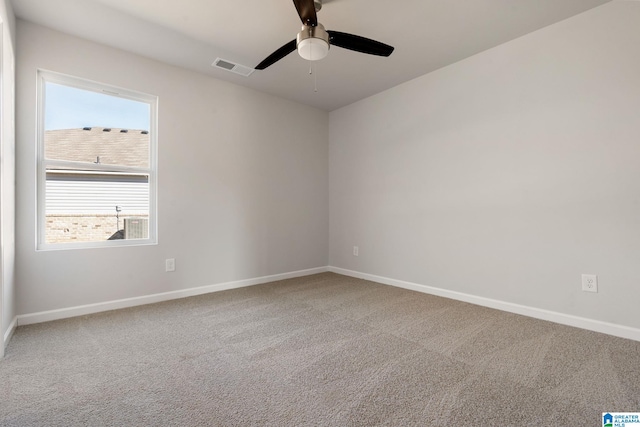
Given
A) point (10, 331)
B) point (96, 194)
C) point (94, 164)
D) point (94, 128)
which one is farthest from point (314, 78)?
point (10, 331)

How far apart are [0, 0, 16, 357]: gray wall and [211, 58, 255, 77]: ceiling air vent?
1562 mm

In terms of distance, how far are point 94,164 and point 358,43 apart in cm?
267

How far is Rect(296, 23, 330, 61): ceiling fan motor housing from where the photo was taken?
6.17ft

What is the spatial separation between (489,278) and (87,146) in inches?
162

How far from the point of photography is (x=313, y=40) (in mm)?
1882

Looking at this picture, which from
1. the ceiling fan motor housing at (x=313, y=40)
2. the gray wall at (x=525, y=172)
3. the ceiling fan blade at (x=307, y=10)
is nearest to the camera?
the ceiling fan blade at (x=307, y=10)

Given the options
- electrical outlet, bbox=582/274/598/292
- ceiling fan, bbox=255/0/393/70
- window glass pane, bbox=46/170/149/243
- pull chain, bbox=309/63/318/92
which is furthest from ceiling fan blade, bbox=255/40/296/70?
electrical outlet, bbox=582/274/598/292

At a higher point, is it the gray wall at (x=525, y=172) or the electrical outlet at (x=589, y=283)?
the gray wall at (x=525, y=172)


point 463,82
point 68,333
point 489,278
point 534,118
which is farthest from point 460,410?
point 463,82

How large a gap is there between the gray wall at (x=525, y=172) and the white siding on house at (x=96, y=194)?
9.32 feet

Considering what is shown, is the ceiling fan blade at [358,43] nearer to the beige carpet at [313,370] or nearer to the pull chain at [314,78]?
the pull chain at [314,78]

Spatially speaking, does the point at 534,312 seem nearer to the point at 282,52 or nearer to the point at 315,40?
the point at 315,40

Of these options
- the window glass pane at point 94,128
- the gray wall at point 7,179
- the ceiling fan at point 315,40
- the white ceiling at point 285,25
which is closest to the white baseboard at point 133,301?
the gray wall at point 7,179

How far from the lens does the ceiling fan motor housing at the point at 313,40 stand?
1.88 metres
